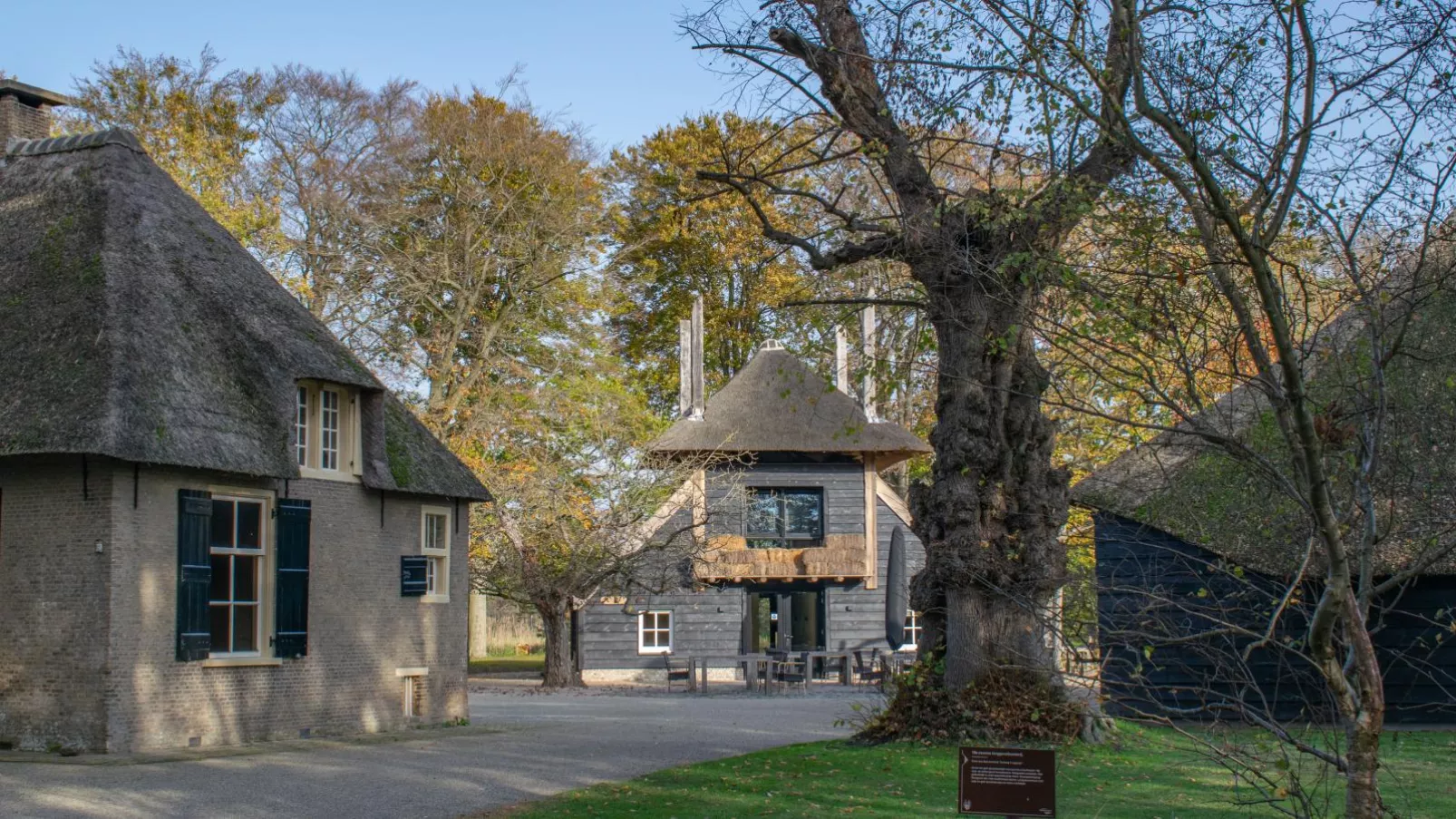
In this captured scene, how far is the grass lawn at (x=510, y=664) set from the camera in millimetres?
39281

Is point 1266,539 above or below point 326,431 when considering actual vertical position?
below

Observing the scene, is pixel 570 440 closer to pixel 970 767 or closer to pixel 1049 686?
pixel 1049 686

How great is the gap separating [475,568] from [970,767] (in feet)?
73.8

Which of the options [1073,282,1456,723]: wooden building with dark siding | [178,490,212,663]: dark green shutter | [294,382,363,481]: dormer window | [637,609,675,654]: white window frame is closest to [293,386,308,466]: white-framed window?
[294,382,363,481]: dormer window

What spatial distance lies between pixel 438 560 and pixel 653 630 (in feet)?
43.5

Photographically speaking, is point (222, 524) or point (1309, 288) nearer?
point (1309, 288)

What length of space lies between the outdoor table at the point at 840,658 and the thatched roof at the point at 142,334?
1110 centimetres

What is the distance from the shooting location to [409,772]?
1402cm

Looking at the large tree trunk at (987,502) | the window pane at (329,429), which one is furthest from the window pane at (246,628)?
the large tree trunk at (987,502)

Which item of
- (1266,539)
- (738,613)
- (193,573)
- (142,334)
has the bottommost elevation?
(738,613)

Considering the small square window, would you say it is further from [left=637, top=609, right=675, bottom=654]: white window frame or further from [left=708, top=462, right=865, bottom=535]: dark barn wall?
[left=637, top=609, right=675, bottom=654]: white window frame

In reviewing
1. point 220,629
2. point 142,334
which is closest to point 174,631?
point 220,629

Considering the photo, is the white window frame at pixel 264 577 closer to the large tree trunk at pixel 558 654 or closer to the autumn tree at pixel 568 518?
the autumn tree at pixel 568 518

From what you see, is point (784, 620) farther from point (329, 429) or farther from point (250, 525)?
point (250, 525)
